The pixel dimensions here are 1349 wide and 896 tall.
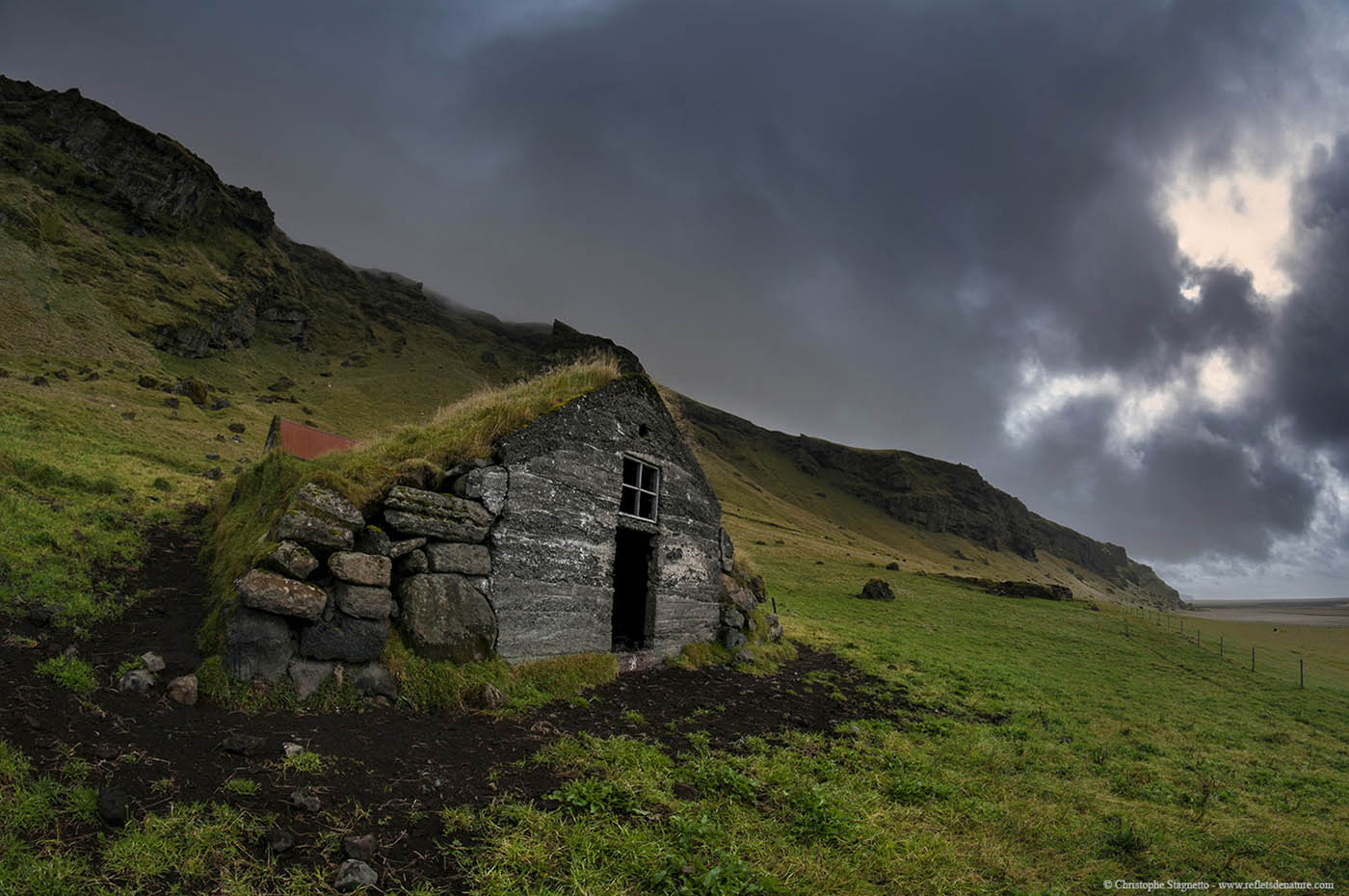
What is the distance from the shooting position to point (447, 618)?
998 cm

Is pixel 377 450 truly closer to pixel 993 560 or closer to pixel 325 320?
pixel 325 320

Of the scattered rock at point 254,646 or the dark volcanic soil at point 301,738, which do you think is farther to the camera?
the scattered rock at point 254,646

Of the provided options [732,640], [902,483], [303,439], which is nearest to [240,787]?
[732,640]

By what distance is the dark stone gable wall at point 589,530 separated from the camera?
1130cm

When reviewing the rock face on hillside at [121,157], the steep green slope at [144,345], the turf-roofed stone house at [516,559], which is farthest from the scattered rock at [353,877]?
the rock face on hillside at [121,157]

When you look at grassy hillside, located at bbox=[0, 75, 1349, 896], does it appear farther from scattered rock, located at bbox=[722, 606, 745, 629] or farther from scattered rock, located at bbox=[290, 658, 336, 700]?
scattered rock, located at bbox=[722, 606, 745, 629]

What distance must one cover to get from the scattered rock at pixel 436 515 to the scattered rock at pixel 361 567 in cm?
73

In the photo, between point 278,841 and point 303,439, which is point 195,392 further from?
point 278,841

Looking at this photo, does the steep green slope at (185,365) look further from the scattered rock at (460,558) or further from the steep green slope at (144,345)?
the scattered rock at (460,558)

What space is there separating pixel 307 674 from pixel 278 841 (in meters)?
3.74

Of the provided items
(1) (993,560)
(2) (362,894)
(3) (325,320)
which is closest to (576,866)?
(2) (362,894)

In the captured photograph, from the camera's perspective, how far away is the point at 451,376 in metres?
104

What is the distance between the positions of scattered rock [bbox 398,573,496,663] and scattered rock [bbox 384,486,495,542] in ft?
2.62

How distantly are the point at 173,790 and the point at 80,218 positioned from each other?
111470 mm
